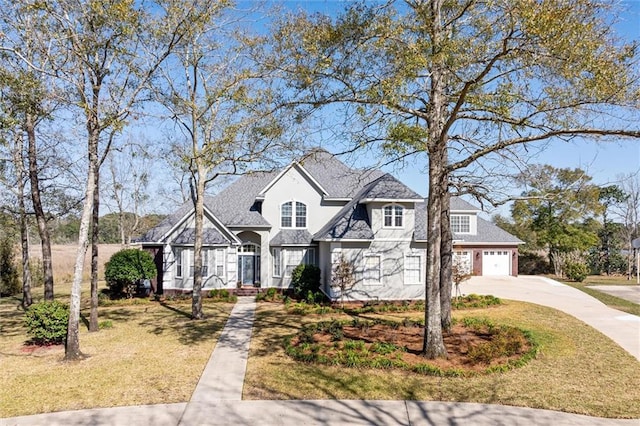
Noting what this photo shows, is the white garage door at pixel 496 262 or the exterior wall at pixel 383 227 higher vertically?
the exterior wall at pixel 383 227

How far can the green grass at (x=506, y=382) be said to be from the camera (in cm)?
813

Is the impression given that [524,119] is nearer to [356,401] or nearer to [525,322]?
[356,401]

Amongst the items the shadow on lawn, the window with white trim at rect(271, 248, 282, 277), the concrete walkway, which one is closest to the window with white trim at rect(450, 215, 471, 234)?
the window with white trim at rect(271, 248, 282, 277)

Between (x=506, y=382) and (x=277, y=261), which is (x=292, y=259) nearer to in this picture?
(x=277, y=261)

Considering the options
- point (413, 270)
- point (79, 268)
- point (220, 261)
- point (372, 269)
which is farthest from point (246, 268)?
point (79, 268)

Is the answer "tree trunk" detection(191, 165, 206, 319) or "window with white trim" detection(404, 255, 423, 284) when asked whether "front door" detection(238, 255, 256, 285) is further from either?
"window with white trim" detection(404, 255, 423, 284)

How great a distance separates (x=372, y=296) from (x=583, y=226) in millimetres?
25872

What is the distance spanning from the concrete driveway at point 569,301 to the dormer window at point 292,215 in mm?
9551

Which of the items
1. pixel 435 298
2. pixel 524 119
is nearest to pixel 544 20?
pixel 524 119

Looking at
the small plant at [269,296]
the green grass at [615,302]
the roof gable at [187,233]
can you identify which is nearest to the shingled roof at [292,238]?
the roof gable at [187,233]

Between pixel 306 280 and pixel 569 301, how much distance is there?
1237 cm

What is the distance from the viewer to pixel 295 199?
2362 centimetres

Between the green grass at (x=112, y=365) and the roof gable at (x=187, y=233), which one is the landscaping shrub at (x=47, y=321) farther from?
the roof gable at (x=187, y=233)

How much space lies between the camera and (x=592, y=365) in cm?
1030
